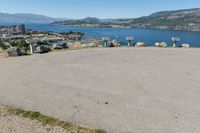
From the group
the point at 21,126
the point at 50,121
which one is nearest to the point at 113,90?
the point at 50,121

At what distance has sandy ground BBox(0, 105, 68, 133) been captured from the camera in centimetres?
615

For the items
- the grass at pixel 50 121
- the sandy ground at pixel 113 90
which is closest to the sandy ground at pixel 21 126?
the grass at pixel 50 121

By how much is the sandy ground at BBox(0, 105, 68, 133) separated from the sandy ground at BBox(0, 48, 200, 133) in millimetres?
677

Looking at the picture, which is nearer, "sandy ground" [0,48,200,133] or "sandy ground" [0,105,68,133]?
"sandy ground" [0,105,68,133]

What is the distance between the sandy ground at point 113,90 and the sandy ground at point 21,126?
2.22ft

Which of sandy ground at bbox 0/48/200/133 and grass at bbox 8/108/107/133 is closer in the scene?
grass at bbox 8/108/107/133

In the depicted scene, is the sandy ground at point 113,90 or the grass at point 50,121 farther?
the sandy ground at point 113,90

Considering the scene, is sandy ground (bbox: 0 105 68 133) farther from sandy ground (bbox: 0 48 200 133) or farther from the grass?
sandy ground (bbox: 0 48 200 133)

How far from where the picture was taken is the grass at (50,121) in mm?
6168

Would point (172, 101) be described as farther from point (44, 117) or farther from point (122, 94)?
point (44, 117)

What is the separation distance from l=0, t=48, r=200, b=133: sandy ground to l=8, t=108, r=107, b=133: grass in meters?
0.25

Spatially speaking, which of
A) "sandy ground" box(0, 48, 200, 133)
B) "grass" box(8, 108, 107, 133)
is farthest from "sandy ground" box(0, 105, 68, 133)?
"sandy ground" box(0, 48, 200, 133)

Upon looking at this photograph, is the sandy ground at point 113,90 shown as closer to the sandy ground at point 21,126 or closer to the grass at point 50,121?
the grass at point 50,121

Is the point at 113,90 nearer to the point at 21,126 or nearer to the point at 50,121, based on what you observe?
the point at 50,121
